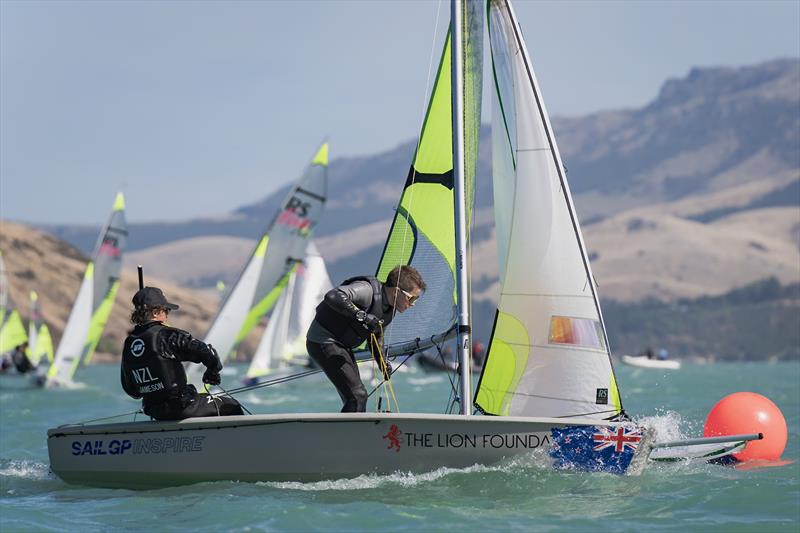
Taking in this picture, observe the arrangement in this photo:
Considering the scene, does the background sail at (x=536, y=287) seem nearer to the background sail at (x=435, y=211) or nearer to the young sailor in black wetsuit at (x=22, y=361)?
the background sail at (x=435, y=211)

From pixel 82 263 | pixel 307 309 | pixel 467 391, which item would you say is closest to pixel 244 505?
pixel 467 391

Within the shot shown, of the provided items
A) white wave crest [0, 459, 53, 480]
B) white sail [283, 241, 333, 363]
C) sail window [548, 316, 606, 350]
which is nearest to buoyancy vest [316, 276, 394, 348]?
sail window [548, 316, 606, 350]

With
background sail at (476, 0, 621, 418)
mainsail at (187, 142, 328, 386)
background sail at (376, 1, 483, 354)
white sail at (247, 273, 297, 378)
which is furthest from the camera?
white sail at (247, 273, 297, 378)

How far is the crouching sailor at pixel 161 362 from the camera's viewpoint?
30.6 feet

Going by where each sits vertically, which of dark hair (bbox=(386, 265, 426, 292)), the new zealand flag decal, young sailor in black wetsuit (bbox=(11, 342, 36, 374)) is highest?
dark hair (bbox=(386, 265, 426, 292))

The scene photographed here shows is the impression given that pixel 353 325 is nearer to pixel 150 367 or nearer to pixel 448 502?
pixel 150 367

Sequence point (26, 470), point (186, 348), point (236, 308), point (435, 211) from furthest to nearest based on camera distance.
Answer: point (236, 308) → point (26, 470) → point (435, 211) → point (186, 348)

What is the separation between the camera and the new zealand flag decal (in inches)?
367

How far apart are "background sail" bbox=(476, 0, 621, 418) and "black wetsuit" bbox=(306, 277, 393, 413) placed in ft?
3.96

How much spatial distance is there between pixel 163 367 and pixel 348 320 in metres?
1.53

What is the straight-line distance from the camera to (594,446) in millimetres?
9352

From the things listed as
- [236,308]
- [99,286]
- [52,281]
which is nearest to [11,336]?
[99,286]

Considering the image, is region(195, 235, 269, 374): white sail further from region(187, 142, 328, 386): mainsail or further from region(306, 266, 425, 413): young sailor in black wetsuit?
region(306, 266, 425, 413): young sailor in black wetsuit

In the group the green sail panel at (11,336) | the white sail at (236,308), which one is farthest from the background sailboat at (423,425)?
the green sail panel at (11,336)
